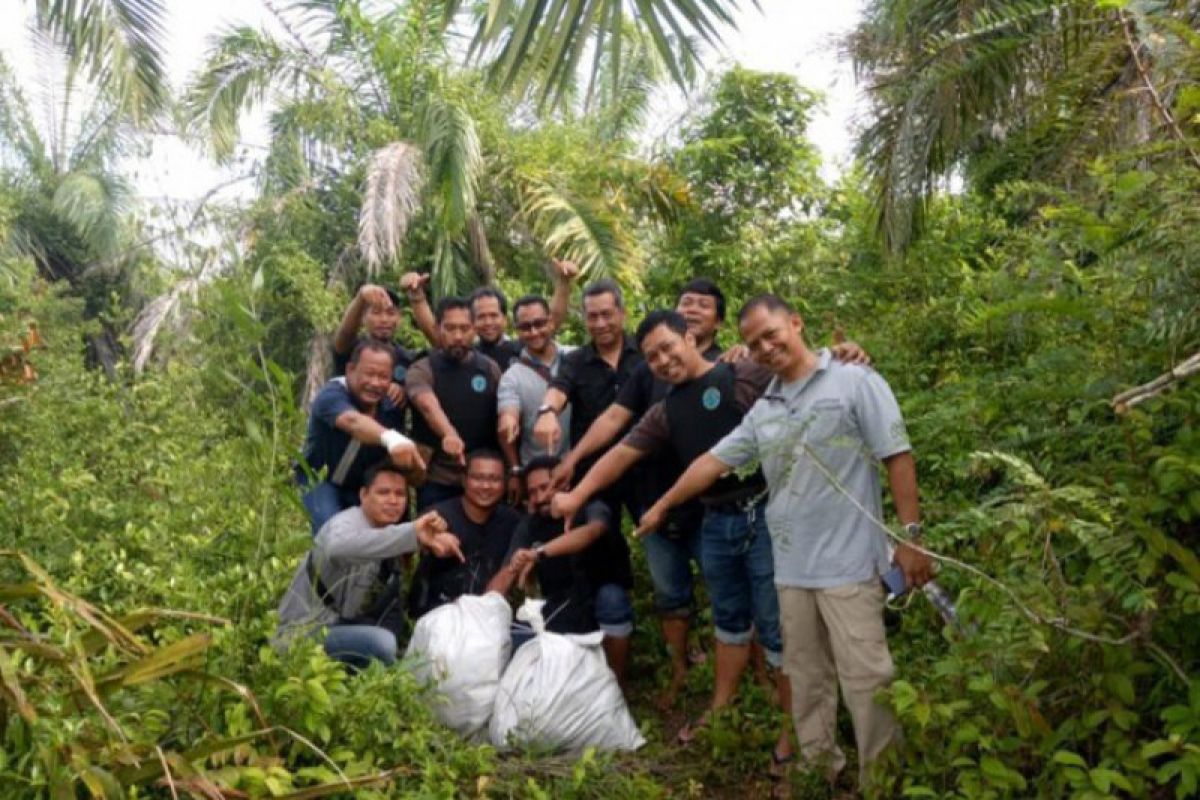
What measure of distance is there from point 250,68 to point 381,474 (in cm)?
978

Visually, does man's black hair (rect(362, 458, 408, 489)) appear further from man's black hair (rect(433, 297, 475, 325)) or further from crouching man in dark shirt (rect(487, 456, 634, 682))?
man's black hair (rect(433, 297, 475, 325))

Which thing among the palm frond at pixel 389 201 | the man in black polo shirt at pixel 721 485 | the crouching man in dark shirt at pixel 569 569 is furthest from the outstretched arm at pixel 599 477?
the palm frond at pixel 389 201

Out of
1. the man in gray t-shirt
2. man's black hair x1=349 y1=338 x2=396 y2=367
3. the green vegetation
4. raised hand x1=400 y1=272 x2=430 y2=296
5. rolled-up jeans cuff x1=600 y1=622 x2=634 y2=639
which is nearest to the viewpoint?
the green vegetation

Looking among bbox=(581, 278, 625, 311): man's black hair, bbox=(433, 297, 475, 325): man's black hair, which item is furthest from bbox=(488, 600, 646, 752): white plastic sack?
bbox=(433, 297, 475, 325): man's black hair

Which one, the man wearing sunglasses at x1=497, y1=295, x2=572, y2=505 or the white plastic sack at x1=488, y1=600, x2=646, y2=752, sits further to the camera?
the man wearing sunglasses at x1=497, y1=295, x2=572, y2=505

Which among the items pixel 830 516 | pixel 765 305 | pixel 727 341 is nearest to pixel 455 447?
pixel 765 305

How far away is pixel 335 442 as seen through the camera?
5.78 m

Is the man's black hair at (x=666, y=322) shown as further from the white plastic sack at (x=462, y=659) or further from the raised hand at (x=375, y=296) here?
the raised hand at (x=375, y=296)

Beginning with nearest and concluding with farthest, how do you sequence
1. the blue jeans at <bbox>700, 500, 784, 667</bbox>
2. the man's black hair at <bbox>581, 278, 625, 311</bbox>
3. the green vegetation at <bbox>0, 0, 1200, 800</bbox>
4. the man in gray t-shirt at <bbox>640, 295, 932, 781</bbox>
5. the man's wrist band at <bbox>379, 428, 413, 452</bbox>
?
the green vegetation at <bbox>0, 0, 1200, 800</bbox>, the man in gray t-shirt at <bbox>640, 295, 932, 781</bbox>, the blue jeans at <bbox>700, 500, 784, 667</bbox>, the man's wrist band at <bbox>379, 428, 413, 452</bbox>, the man's black hair at <bbox>581, 278, 625, 311</bbox>

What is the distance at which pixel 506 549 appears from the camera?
215 inches

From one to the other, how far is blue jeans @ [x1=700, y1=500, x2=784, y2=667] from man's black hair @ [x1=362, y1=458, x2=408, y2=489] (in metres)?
1.32

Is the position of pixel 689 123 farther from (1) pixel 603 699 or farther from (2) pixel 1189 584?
(2) pixel 1189 584

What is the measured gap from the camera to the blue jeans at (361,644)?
15.4 feet

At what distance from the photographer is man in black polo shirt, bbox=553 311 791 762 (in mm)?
4902
